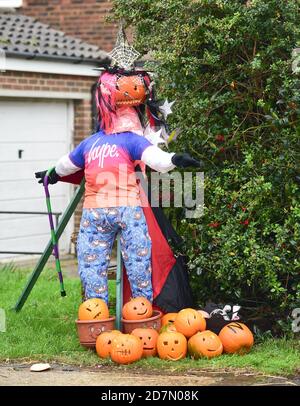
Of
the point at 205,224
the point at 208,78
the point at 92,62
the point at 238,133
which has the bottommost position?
the point at 205,224

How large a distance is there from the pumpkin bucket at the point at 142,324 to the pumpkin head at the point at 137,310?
0.04 meters

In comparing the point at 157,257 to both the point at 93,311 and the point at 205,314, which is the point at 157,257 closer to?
the point at 205,314

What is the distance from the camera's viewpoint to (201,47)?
7.18 m

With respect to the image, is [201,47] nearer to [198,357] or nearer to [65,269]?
[198,357]

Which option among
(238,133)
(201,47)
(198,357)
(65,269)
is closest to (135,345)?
(198,357)

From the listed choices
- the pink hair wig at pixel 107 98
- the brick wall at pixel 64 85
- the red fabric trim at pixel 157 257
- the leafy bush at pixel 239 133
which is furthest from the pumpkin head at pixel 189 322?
the brick wall at pixel 64 85

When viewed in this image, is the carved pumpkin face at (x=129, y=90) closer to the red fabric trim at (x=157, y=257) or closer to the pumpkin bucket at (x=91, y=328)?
the red fabric trim at (x=157, y=257)

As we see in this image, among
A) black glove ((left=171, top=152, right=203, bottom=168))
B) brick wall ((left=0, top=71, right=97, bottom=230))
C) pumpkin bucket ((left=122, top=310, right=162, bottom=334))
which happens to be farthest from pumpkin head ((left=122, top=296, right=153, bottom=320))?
brick wall ((left=0, top=71, right=97, bottom=230))

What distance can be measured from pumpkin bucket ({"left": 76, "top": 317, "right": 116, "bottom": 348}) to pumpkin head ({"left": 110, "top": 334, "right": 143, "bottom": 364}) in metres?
0.29

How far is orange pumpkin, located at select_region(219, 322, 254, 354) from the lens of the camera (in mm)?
6324

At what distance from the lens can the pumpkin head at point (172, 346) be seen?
20.5 ft

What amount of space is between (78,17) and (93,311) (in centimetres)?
833

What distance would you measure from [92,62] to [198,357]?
24.1ft

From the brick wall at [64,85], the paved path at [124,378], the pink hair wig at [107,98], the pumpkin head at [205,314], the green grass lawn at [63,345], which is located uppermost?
the brick wall at [64,85]
